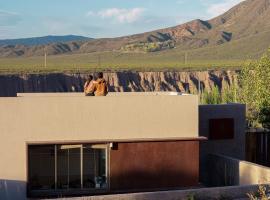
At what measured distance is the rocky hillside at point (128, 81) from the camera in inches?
3389

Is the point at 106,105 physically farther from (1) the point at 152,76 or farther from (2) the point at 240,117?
(1) the point at 152,76

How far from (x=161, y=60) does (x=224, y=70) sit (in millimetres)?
45848

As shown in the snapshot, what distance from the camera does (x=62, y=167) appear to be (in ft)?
52.9

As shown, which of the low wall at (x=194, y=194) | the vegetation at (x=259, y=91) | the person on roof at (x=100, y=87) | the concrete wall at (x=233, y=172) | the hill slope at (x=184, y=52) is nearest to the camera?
the low wall at (x=194, y=194)

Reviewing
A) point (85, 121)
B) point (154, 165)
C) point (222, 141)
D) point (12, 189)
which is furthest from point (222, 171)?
point (12, 189)

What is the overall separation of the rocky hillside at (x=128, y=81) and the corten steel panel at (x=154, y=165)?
65600 millimetres

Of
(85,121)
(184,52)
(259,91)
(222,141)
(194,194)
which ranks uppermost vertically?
(184,52)

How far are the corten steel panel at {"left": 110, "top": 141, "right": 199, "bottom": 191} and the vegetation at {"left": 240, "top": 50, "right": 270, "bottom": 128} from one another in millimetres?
8260

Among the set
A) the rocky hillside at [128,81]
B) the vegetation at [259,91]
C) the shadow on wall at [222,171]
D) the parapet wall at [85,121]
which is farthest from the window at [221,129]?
the rocky hillside at [128,81]

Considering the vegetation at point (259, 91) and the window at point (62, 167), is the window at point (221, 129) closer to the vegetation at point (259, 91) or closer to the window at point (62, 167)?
the vegetation at point (259, 91)

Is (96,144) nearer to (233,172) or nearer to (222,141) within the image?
(233,172)

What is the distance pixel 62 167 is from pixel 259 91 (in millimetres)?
14314

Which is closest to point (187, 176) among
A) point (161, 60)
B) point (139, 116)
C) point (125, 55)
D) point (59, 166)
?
point (139, 116)

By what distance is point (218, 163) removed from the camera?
64.6 feet
